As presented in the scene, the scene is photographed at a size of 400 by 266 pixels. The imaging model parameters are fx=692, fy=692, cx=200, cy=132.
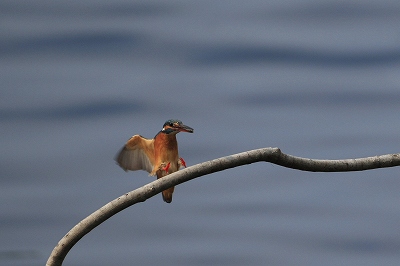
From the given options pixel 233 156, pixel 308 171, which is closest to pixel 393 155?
pixel 308 171

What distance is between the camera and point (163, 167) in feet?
32.7

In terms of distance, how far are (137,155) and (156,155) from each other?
397mm

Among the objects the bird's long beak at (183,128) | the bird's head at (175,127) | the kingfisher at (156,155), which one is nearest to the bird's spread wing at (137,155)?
the kingfisher at (156,155)

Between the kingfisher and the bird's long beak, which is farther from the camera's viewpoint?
the kingfisher

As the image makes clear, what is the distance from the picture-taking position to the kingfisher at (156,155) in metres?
9.90

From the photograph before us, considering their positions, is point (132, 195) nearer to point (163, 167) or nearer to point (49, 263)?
point (49, 263)

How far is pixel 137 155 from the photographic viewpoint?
10.4 m

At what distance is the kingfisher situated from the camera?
9898 millimetres

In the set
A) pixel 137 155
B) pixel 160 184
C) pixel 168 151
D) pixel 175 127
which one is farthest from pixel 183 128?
pixel 160 184

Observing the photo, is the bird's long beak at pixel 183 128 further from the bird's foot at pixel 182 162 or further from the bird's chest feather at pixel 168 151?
the bird's foot at pixel 182 162

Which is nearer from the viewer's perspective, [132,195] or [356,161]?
[132,195]

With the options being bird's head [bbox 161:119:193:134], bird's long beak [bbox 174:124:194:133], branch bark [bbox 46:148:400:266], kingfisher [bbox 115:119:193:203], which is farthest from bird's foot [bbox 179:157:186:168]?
branch bark [bbox 46:148:400:266]

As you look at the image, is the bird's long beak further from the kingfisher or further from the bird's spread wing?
the bird's spread wing

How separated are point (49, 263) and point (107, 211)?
897 millimetres
